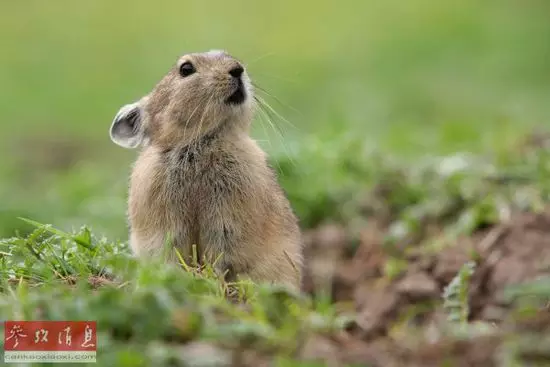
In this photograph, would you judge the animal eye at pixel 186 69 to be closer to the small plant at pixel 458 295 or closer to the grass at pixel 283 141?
the grass at pixel 283 141

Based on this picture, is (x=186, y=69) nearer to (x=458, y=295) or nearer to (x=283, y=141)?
(x=283, y=141)

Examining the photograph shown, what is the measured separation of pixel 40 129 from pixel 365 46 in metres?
6.85

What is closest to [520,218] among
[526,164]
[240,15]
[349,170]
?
[526,164]

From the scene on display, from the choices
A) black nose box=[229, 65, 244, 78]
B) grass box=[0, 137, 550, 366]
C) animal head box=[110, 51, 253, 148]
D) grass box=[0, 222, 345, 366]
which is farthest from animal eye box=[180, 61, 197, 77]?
grass box=[0, 222, 345, 366]

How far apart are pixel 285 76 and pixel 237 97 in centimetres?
1179

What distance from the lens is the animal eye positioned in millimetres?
7957

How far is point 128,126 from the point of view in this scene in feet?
27.3

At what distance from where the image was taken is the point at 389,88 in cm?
1817

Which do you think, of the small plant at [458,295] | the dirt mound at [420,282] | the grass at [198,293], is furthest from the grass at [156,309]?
the small plant at [458,295]

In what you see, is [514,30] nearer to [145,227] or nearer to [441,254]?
[441,254]

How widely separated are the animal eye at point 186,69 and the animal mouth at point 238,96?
0.48 m

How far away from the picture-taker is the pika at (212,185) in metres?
7.33

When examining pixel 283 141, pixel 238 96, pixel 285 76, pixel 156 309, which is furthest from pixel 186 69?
pixel 285 76

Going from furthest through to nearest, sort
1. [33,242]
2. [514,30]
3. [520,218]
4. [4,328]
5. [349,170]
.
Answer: [514,30] → [349,170] → [520,218] → [33,242] → [4,328]
